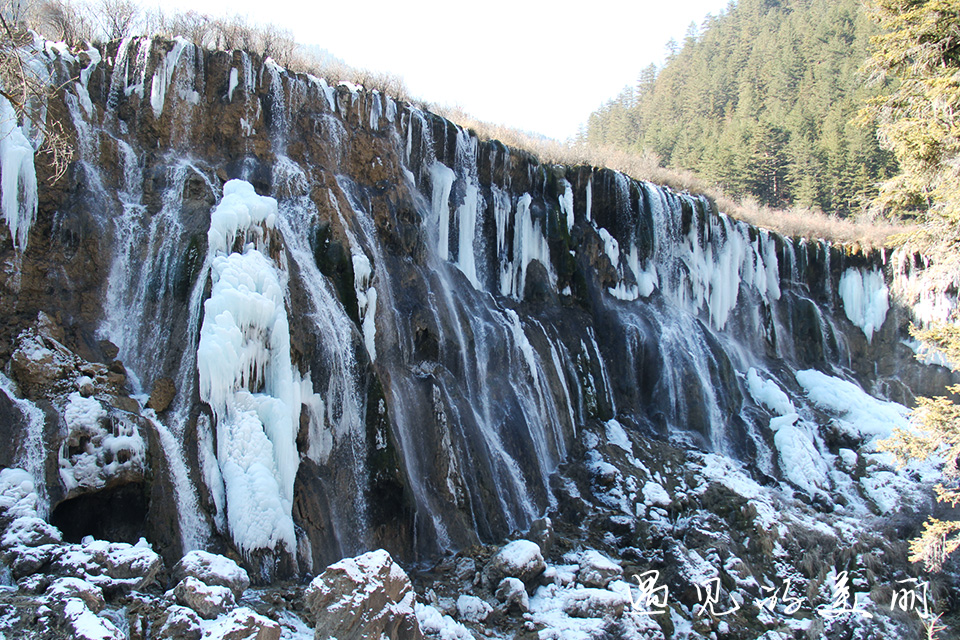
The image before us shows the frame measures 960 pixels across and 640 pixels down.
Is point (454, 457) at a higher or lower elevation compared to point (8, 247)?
lower

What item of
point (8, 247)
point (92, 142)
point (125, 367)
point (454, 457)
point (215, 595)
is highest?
point (92, 142)

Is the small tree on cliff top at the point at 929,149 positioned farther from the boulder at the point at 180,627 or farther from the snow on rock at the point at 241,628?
the boulder at the point at 180,627

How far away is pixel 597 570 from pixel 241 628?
607cm

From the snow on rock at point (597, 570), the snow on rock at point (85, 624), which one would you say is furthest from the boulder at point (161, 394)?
the snow on rock at point (597, 570)

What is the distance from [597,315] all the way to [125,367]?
1278 cm

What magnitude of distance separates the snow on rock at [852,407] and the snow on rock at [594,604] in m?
12.5

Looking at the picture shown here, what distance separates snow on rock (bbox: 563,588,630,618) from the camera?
8281 mm

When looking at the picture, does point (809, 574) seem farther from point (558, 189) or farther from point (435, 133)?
point (435, 133)

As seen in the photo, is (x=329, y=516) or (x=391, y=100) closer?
(x=329, y=516)

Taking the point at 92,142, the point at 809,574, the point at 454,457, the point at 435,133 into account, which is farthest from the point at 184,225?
the point at 809,574

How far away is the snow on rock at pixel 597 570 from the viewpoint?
9203 mm

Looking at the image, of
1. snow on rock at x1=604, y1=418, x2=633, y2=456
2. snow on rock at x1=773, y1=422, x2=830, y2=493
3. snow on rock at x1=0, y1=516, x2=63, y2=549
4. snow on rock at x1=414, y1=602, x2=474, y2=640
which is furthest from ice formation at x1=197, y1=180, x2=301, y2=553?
snow on rock at x1=773, y1=422, x2=830, y2=493

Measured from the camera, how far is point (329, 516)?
9.01 m

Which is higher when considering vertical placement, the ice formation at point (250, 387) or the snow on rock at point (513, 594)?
the ice formation at point (250, 387)
